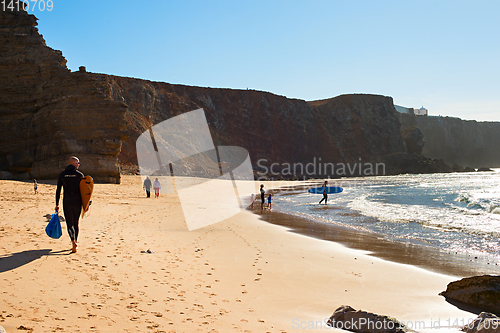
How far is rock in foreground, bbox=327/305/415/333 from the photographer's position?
3.24m

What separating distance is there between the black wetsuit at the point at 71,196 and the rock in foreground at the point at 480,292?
19.7 feet

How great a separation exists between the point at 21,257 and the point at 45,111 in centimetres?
2087

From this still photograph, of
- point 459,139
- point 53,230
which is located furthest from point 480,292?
point 459,139

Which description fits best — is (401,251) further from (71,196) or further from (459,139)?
(459,139)

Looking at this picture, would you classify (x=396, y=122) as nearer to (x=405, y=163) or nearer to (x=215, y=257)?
(x=405, y=163)

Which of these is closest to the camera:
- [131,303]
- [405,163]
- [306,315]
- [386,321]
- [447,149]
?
[386,321]

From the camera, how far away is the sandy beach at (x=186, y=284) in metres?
3.24

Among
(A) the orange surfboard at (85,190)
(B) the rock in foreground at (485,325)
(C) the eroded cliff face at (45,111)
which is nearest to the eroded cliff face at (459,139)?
(C) the eroded cliff face at (45,111)

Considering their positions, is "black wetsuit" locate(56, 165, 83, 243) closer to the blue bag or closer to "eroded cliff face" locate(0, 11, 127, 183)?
the blue bag

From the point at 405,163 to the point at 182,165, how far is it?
2438 inches

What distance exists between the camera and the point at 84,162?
69.1 ft

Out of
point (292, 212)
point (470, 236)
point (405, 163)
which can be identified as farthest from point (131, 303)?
point (405, 163)

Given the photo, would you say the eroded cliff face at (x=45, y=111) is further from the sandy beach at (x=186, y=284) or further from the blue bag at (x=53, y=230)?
the blue bag at (x=53, y=230)

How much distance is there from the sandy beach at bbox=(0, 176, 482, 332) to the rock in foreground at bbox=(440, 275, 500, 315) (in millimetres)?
238
